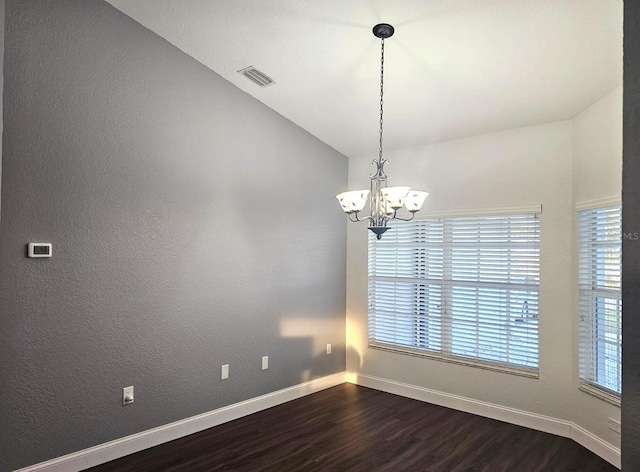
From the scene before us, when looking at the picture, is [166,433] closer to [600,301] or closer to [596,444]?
[596,444]

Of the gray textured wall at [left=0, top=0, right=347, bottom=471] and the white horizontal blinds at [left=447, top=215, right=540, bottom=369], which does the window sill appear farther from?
the gray textured wall at [left=0, top=0, right=347, bottom=471]

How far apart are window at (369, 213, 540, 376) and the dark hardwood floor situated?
25.9 inches

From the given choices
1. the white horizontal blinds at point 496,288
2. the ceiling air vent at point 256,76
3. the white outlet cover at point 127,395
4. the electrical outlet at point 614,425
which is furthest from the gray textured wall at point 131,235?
the electrical outlet at point 614,425

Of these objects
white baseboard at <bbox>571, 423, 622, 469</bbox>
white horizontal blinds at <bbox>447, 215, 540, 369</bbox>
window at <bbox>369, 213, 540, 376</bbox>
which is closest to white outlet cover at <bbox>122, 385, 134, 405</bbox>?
window at <bbox>369, 213, 540, 376</bbox>

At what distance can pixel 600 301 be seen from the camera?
346 centimetres

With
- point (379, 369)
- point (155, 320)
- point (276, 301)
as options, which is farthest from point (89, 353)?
point (379, 369)

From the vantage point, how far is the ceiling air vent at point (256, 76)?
378 cm

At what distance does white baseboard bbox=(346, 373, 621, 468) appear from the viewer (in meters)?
3.38

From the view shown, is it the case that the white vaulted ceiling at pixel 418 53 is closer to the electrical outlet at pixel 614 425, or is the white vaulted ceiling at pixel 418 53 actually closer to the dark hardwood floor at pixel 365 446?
the electrical outlet at pixel 614 425

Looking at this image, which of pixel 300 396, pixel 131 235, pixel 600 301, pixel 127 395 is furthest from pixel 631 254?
pixel 300 396

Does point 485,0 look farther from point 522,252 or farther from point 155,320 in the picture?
point 155,320

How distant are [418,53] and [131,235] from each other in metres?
2.56

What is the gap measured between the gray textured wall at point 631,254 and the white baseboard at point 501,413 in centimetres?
287

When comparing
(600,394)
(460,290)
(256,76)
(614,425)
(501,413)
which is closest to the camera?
(614,425)
